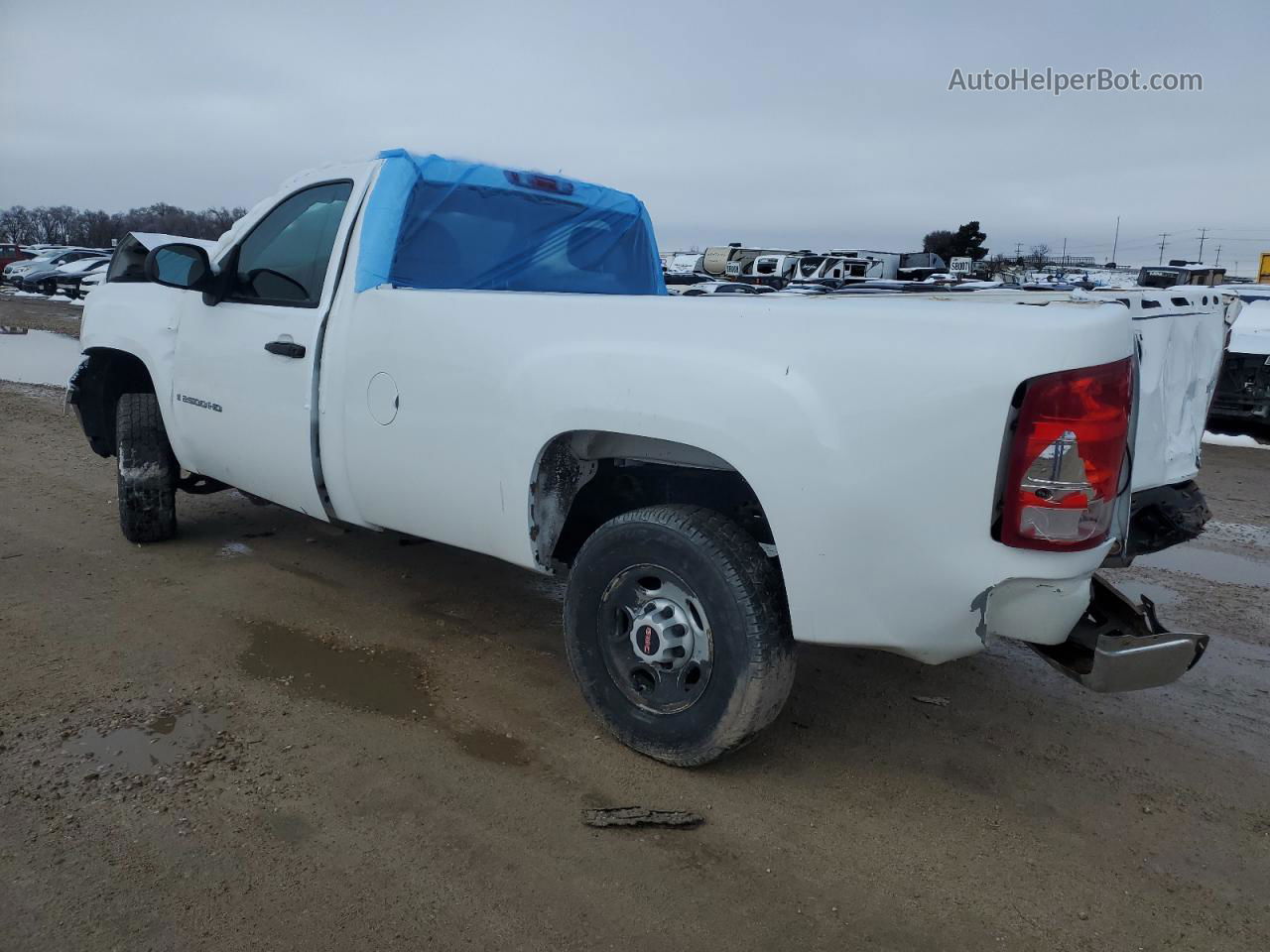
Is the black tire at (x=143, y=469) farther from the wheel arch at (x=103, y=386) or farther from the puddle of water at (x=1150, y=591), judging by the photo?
the puddle of water at (x=1150, y=591)

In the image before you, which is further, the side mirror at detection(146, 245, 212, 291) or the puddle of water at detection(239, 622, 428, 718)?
the side mirror at detection(146, 245, 212, 291)

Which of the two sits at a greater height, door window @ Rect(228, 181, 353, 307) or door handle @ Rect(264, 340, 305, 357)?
door window @ Rect(228, 181, 353, 307)

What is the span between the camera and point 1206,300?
3293 millimetres

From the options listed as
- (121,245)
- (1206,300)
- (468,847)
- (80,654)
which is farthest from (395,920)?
(121,245)

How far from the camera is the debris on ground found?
9.59ft

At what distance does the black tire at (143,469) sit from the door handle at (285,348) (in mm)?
1470

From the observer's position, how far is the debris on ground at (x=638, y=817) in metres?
2.92

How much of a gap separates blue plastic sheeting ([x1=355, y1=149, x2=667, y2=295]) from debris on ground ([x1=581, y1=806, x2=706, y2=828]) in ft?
7.17

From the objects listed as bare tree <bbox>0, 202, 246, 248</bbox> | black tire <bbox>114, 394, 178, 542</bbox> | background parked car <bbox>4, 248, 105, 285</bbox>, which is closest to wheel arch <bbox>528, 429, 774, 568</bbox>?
black tire <bbox>114, 394, 178, 542</bbox>

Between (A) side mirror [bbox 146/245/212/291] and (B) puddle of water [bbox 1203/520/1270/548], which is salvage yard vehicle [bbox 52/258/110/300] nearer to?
(A) side mirror [bbox 146/245/212/291]

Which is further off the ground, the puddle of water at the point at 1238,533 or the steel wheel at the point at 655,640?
the steel wheel at the point at 655,640

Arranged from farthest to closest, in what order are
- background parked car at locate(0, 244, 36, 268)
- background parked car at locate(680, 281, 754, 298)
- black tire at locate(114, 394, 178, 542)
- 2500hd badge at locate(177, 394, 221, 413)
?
background parked car at locate(0, 244, 36, 268) → background parked car at locate(680, 281, 754, 298) → black tire at locate(114, 394, 178, 542) → 2500hd badge at locate(177, 394, 221, 413)

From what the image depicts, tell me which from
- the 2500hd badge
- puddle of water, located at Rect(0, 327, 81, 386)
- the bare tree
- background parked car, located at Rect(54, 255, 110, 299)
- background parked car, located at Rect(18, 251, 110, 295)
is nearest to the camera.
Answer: the 2500hd badge

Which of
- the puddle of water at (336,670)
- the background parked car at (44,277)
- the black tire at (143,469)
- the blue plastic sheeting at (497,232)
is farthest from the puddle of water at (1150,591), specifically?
the background parked car at (44,277)
